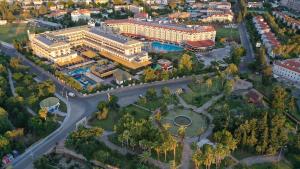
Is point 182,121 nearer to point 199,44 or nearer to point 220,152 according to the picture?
point 220,152

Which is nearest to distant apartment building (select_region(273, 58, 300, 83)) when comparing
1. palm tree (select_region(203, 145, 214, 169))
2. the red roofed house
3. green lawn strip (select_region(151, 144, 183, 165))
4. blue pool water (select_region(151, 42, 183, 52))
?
the red roofed house

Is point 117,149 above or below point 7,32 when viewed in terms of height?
below

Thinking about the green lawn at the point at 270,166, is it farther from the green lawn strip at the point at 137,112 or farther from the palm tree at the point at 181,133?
the green lawn strip at the point at 137,112

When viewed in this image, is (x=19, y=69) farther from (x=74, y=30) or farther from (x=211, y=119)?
(x=211, y=119)

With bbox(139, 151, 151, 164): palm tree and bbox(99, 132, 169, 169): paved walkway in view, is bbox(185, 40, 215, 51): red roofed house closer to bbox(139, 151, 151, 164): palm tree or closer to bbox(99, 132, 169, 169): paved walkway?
bbox(99, 132, 169, 169): paved walkway

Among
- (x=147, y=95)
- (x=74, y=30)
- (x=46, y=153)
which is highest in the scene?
(x=74, y=30)

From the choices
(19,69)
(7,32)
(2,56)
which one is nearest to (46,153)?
(19,69)
